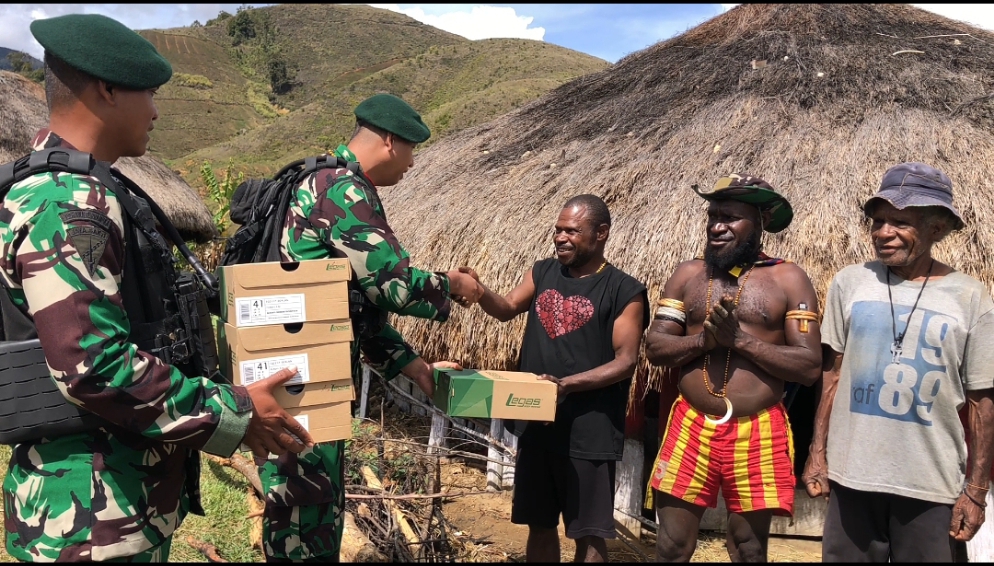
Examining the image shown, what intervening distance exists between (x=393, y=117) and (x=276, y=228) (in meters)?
0.65

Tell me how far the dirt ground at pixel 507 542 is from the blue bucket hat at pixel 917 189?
274cm

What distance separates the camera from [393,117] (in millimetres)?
2787

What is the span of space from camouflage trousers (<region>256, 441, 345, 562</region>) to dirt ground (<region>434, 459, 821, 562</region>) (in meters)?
1.75

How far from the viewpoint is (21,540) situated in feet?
5.76

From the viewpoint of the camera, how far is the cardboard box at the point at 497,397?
2.80m

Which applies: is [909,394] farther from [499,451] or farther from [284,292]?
[499,451]

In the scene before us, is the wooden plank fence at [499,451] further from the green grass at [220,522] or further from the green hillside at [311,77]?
the green hillside at [311,77]

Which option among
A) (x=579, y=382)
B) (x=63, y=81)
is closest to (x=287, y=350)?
(x=63, y=81)

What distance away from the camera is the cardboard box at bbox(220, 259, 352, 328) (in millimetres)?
2176

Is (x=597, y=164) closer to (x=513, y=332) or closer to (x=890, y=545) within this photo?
(x=513, y=332)

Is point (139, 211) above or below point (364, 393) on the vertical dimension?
above

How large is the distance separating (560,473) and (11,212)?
245 centimetres

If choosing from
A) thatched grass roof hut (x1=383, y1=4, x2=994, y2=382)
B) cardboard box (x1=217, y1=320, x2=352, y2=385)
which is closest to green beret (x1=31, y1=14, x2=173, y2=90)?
cardboard box (x1=217, y1=320, x2=352, y2=385)

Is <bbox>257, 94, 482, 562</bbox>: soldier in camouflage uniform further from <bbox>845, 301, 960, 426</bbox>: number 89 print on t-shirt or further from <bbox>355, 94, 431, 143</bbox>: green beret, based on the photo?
<bbox>845, 301, 960, 426</bbox>: number 89 print on t-shirt
